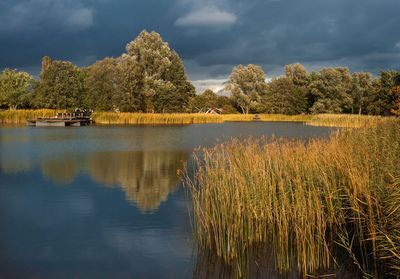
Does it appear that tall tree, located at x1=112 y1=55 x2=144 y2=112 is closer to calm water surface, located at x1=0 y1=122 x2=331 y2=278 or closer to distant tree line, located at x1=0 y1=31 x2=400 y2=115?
distant tree line, located at x1=0 y1=31 x2=400 y2=115

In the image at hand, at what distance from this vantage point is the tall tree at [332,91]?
238ft

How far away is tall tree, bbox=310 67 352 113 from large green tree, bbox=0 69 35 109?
45.1 metres

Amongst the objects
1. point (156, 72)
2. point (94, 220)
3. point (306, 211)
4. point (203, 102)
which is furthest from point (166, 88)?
point (306, 211)

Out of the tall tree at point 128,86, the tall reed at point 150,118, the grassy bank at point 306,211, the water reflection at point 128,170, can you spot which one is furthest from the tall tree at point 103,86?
the grassy bank at point 306,211

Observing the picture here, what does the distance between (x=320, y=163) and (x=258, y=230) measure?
1593 mm

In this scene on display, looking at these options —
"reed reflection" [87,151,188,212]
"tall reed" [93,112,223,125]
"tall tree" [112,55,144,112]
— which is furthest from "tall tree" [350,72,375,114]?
A: "reed reflection" [87,151,188,212]

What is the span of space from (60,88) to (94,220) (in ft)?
196

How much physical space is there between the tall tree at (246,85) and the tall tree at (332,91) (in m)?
10.7

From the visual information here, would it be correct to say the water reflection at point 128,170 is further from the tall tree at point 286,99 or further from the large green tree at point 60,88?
the tall tree at point 286,99

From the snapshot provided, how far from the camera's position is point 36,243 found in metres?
8.57

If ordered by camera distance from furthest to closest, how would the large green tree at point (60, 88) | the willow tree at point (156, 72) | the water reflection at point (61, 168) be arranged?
the large green tree at point (60, 88) → the willow tree at point (156, 72) → the water reflection at point (61, 168)

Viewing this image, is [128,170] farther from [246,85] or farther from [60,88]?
[246,85]

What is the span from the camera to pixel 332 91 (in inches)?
2911

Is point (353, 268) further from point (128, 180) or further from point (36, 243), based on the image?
point (128, 180)
